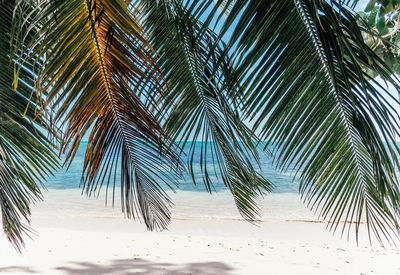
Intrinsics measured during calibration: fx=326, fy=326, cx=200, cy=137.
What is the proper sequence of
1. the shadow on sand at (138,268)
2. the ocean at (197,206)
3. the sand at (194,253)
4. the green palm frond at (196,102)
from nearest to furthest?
the green palm frond at (196,102) → the shadow on sand at (138,268) → the sand at (194,253) → the ocean at (197,206)

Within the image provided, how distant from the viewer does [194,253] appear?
4883mm

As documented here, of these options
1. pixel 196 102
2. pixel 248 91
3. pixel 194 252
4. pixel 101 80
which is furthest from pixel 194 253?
pixel 248 91

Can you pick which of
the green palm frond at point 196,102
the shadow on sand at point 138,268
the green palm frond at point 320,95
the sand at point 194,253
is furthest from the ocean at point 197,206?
the green palm frond at point 320,95

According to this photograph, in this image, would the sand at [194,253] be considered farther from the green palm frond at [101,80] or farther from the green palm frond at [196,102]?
the green palm frond at [101,80]

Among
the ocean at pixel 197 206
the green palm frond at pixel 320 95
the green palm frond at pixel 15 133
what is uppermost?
the green palm frond at pixel 320 95

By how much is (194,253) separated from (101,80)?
417cm

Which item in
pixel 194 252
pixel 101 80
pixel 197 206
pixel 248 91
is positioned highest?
pixel 248 91

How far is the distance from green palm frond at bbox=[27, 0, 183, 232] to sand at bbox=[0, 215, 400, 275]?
3097 millimetres

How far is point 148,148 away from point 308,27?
0.87m

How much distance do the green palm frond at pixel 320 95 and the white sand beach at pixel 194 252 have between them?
11.4ft

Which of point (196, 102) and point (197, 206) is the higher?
point (196, 102)

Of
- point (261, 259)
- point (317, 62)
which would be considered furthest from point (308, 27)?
point (261, 259)

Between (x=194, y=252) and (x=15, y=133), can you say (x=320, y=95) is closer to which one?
(x=15, y=133)

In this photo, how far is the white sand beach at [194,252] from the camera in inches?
165
